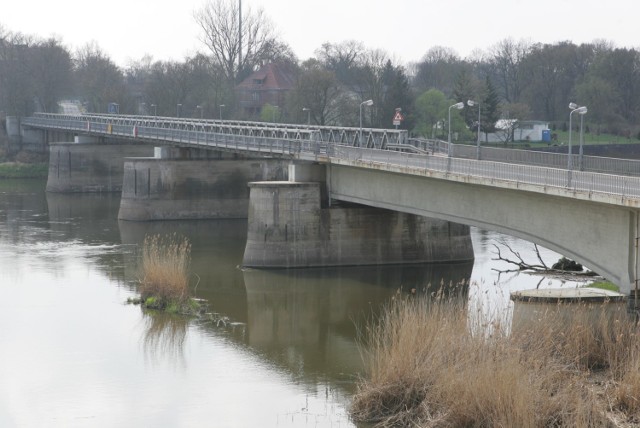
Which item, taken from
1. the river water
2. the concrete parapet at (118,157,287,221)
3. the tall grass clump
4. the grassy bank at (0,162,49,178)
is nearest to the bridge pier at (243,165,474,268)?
the river water

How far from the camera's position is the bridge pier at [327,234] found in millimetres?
47312

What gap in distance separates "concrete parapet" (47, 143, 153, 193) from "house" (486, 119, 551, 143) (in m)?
26.3

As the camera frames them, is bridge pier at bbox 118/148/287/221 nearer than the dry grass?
No

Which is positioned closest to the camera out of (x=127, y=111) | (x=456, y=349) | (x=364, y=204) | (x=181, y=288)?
(x=456, y=349)

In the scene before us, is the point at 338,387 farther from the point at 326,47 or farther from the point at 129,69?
the point at 129,69

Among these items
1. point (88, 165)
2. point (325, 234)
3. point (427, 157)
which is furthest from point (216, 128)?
point (427, 157)

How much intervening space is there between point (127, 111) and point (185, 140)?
5621 cm

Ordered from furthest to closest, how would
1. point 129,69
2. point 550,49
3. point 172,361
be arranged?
point 129,69
point 550,49
point 172,361

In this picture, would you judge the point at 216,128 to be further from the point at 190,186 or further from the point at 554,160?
the point at 554,160

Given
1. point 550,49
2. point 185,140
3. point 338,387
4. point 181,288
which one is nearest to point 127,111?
point 550,49

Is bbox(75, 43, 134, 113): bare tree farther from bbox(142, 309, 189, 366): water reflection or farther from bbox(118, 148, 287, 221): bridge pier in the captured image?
bbox(142, 309, 189, 366): water reflection

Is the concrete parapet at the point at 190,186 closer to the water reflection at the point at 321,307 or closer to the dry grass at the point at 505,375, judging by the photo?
the water reflection at the point at 321,307

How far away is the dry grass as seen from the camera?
70.4 feet

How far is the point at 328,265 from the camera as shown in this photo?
47.4m
